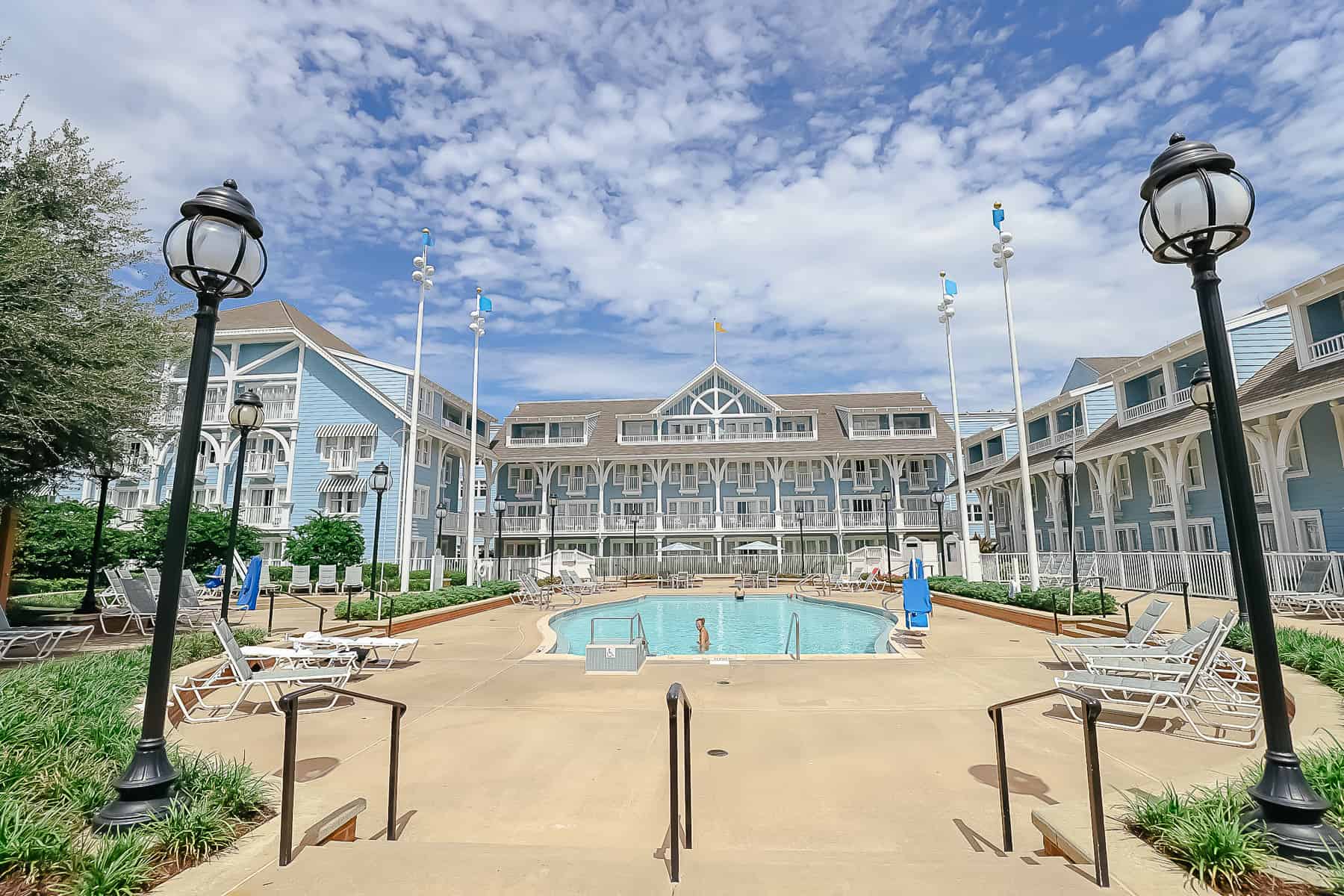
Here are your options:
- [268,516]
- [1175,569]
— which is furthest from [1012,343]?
[268,516]

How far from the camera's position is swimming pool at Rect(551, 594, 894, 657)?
1591 centimetres

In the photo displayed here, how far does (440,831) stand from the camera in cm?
455

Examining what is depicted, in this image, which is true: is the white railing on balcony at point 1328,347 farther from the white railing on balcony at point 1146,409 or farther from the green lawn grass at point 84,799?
the green lawn grass at point 84,799

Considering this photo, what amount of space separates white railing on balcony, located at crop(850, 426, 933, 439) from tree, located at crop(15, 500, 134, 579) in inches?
1383

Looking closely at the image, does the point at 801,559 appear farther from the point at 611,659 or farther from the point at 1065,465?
the point at 611,659

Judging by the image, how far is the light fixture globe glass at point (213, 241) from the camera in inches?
181

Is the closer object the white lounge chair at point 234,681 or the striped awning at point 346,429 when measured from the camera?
the white lounge chair at point 234,681

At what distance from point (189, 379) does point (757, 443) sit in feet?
118

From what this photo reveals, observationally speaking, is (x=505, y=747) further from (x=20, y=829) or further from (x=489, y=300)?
(x=489, y=300)

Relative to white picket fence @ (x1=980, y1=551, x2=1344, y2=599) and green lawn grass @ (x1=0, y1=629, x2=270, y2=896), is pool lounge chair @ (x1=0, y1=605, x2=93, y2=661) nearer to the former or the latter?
green lawn grass @ (x1=0, y1=629, x2=270, y2=896)

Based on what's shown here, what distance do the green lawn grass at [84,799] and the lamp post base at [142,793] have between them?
9cm

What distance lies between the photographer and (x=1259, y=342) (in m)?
22.2

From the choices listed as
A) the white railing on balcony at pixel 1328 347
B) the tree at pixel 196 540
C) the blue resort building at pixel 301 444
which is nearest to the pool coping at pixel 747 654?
the tree at pixel 196 540

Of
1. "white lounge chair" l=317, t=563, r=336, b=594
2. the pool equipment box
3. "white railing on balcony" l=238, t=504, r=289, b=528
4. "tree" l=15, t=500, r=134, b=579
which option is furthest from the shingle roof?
the pool equipment box
